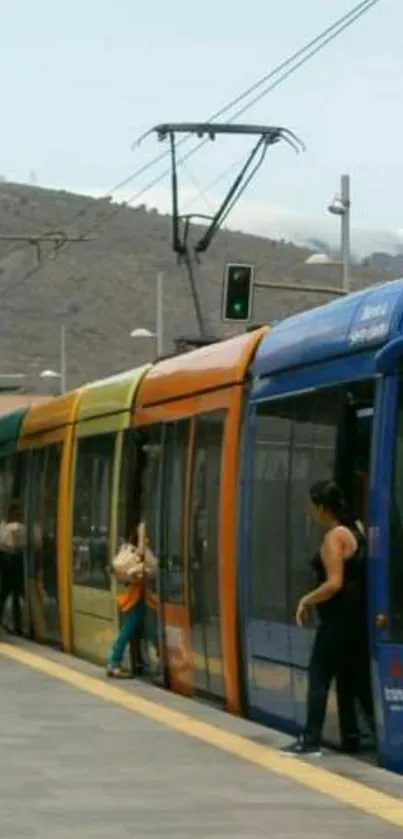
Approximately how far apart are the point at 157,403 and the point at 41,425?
22.1 ft

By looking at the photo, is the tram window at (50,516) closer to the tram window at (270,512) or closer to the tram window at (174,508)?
the tram window at (174,508)

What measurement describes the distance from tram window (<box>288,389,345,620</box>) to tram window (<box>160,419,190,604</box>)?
11.8 ft

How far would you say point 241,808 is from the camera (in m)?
11.2

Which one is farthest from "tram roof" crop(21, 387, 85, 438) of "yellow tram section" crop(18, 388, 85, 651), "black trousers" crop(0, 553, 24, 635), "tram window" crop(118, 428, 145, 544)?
"tram window" crop(118, 428, 145, 544)

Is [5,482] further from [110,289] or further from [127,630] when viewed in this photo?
[110,289]

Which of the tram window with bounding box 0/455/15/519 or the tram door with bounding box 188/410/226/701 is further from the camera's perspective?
the tram window with bounding box 0/455/15/519

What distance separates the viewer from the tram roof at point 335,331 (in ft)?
42.2

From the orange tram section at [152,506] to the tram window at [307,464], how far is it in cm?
162

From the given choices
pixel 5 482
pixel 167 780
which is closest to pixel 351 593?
pixel 167 780

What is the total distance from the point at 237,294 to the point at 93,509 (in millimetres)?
11675

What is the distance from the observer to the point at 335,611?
43.0 ft

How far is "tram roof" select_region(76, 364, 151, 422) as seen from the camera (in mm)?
20719

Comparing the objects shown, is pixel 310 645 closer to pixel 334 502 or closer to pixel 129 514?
pixel 334 502

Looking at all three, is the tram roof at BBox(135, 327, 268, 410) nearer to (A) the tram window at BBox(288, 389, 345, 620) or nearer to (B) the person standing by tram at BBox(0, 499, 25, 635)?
(A) the tram window at BBox(288, 389, 345, 620)
